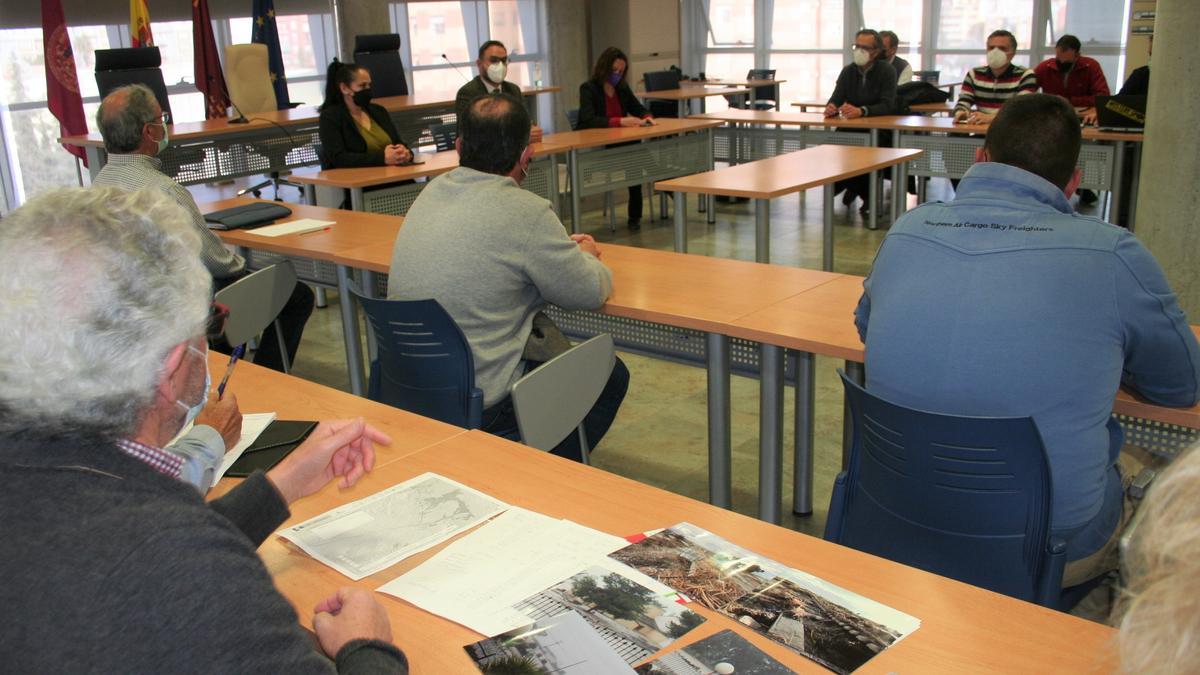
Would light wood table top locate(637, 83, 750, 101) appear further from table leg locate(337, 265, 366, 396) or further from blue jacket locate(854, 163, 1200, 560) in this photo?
blue jacket locate(854, 163, 1200, 560)

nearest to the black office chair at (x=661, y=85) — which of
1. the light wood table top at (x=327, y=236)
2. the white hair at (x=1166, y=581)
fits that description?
the light wood table top at (x=327, y=236)

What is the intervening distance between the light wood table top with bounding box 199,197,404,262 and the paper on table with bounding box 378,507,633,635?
7.21 ft

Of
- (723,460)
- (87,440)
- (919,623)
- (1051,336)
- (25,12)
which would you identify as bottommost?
(723,460)

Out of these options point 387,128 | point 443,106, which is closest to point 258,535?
point 387,128

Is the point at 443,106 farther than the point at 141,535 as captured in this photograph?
Yes

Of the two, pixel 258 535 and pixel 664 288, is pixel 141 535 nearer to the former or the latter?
pixel 258 535

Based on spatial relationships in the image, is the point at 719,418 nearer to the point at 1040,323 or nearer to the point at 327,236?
the point at 1040,323

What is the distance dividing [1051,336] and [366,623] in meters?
1.22

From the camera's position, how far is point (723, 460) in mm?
2932

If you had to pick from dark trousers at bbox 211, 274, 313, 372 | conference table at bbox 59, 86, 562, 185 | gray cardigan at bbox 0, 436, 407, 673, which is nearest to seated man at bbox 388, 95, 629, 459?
dark trousers at bbox 211, 274, 313, 372

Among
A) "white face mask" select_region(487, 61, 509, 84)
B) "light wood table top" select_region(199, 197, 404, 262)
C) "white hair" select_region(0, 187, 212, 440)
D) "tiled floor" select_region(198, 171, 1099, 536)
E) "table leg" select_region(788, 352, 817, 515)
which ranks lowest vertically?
"tiled floor" select_region(198, 171, 1099, 536)

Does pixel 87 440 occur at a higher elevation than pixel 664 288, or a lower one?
higher

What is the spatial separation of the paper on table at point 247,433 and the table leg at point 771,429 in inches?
48.6

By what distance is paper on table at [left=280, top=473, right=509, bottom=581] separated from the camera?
1.54 metres
